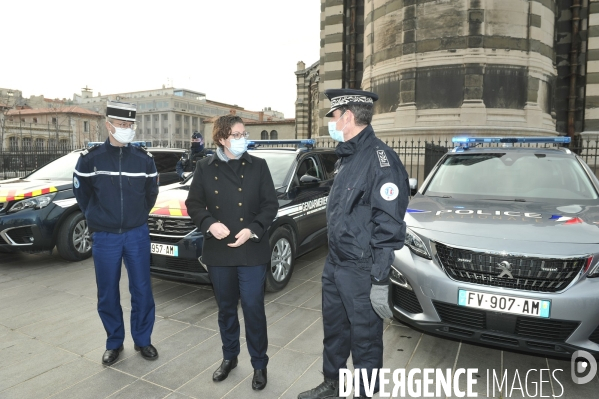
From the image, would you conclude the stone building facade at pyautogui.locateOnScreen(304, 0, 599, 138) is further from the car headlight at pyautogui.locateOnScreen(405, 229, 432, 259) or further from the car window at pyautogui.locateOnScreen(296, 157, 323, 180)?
the car headlight at pyautogui.locateOnScreen(405, 229, 432, 259)

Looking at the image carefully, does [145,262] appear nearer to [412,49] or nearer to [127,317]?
[127,317]

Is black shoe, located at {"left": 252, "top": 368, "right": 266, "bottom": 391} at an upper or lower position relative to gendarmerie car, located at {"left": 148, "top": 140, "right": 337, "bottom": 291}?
lower

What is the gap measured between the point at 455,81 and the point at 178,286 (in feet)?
38.9

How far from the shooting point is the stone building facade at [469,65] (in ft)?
43.6

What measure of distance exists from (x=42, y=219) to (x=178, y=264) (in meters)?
2.81

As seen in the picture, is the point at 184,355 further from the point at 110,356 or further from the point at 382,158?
the point at 382,158

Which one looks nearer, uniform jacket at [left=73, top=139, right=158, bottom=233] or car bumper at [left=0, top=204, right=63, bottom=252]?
uniform jacket at [left=73, top=139, right=158, bottom=233]

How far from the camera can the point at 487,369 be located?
3311 mm

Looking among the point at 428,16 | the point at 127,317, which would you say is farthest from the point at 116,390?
the point at 428,16

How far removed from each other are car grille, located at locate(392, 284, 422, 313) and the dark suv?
5.27m

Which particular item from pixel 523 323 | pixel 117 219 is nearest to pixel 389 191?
pixel 523 323

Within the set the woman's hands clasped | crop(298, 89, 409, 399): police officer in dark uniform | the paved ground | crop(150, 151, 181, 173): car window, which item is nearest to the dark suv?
the paved ground

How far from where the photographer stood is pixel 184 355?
3547mm

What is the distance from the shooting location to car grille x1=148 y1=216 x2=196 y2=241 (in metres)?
4.71
